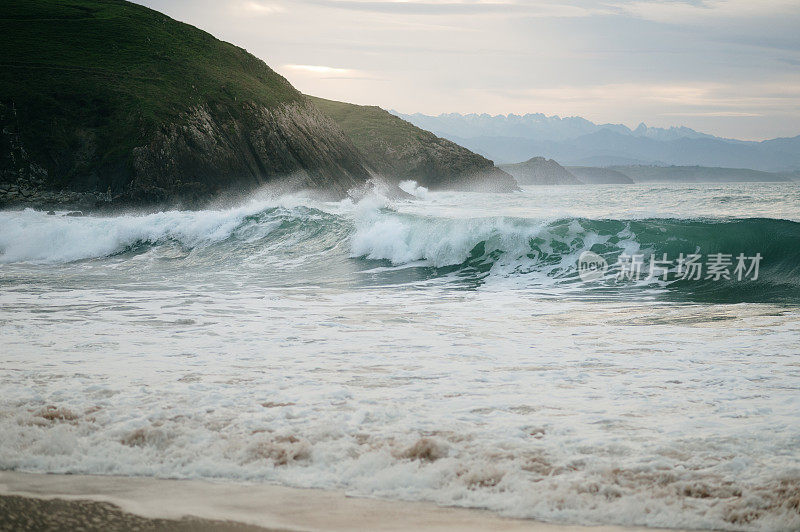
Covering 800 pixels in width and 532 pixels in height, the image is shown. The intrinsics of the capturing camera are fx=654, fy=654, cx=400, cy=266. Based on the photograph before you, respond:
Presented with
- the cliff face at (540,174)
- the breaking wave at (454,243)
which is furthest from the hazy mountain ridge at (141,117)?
the cliff face at (540,174)

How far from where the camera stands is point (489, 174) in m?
101

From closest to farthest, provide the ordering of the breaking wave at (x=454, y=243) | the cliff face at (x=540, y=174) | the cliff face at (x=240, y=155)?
the breaking wave at (x=454, y=243)
the cliff face at (x=240, y=155)
the cliff face at (x=540, y=174)

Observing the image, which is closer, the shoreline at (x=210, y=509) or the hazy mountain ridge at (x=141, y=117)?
the shoreline at (x=210, y=509)

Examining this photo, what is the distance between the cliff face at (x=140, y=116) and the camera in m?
43.8

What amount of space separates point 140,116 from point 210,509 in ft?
159

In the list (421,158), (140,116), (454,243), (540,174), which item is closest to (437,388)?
(454,243)

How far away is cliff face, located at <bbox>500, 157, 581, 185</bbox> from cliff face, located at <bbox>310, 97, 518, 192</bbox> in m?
69.9

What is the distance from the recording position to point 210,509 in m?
3.60

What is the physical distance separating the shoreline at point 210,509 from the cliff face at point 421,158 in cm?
8842

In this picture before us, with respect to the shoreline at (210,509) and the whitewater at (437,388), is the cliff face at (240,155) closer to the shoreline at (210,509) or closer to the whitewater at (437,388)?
the whitewater at (437,388)

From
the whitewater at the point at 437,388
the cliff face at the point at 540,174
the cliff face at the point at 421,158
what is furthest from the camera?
the cliff face at the point at 540,174

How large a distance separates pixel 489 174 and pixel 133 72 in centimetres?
5902


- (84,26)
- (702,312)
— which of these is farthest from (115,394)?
(84,26)

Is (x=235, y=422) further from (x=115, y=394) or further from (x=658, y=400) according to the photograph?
(x=658, y=400)
